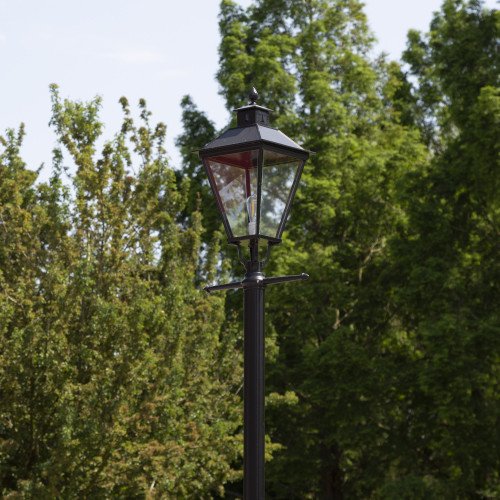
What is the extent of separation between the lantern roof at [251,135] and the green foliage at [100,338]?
891 centimetres

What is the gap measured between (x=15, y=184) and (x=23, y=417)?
366 centimetres

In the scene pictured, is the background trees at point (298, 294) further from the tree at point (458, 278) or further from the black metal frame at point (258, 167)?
the black metal frame at point (258, 167)

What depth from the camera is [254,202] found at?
592cm

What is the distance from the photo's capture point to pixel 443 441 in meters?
25.5

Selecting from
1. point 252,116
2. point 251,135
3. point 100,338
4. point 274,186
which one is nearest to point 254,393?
point 274,186

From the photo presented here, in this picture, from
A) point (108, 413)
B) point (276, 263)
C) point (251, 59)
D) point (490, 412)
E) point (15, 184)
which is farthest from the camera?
point (251, 59)

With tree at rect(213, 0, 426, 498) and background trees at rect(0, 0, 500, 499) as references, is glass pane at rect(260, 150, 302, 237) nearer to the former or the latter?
background trees at rect(0, 0, 500, 499)

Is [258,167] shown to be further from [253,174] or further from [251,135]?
[251,135]

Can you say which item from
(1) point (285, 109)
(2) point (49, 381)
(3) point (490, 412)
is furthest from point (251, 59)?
(2) point (49, 381)

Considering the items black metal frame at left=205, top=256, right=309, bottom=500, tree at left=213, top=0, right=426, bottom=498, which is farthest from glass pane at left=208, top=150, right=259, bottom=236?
tree at left=213, top=0, right=426, bottom=498

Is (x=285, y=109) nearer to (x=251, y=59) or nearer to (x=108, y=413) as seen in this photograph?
(x=251, y=59)

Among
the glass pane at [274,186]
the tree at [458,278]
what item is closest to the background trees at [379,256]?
the tree at [458,278]

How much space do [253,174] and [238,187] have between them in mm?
115

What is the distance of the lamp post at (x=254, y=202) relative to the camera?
18.9ft
